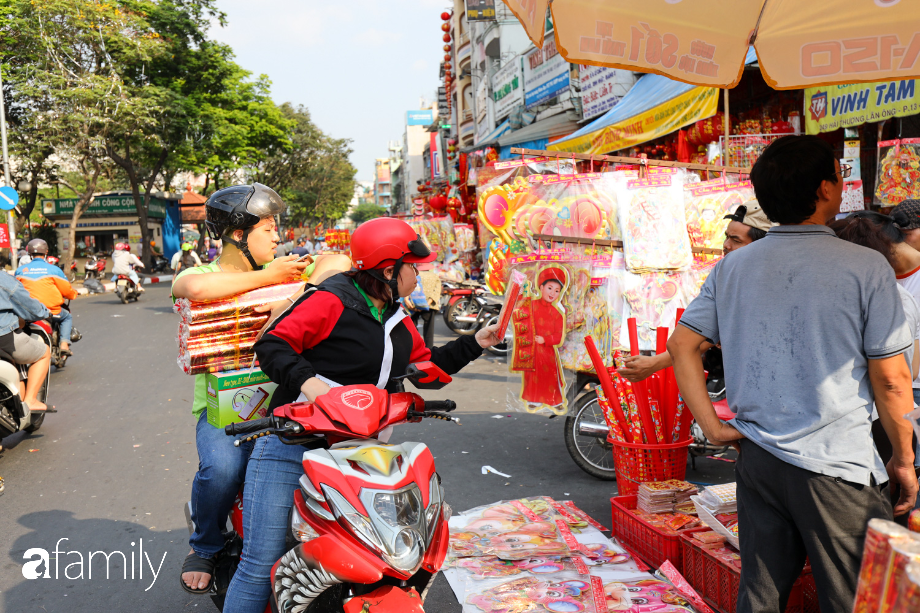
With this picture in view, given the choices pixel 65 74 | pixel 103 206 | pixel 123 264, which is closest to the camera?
pixel 123 264

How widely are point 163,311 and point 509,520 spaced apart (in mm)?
14902

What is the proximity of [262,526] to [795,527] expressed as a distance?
171 cm

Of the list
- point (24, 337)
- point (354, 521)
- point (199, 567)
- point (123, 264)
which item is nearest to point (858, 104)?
point (354, 521)

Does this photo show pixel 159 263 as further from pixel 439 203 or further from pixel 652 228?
pixel 652 228

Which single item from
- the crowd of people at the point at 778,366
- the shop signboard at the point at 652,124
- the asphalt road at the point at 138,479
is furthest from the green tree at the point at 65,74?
the crowd of people at the point at 778,366

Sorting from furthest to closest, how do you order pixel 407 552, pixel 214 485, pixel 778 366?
pixel 214 485, pixel 778 366, pixel 407 552

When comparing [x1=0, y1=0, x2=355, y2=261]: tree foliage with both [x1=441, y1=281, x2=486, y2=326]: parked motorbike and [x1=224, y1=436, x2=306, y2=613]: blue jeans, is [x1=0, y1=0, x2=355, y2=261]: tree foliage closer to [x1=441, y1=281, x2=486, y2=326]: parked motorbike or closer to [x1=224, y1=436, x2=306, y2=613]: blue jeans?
[x1=441, y1=281, x2=486, y2=326]: parked motorbike

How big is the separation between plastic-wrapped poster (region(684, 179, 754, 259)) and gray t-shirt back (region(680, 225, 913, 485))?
3.40m

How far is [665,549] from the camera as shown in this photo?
134 inches

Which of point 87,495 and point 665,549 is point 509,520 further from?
point 87,495

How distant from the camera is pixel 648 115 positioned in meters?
9.75

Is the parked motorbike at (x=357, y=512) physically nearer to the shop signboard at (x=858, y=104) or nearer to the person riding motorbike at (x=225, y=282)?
the person riding motorbike at (x=225, y=282)

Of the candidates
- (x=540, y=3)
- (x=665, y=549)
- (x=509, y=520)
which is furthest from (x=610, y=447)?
(x=540, y=3)

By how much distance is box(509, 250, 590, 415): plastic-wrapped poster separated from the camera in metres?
4.94
